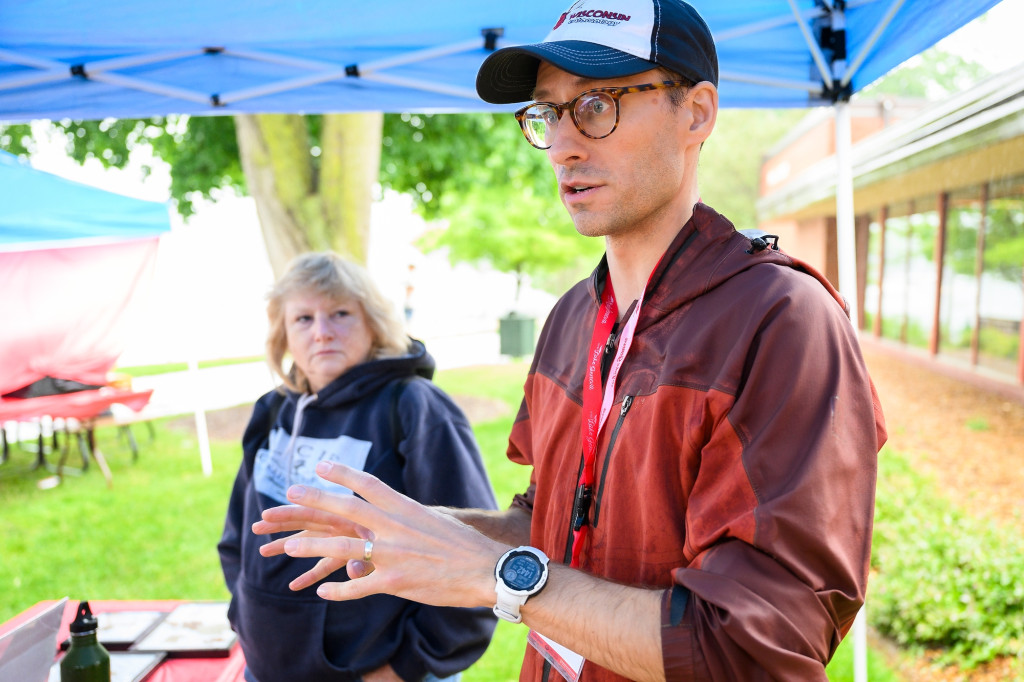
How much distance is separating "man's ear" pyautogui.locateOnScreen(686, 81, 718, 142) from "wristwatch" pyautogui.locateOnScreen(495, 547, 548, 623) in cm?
84

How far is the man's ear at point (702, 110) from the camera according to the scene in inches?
55.8

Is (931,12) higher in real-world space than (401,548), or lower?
higher

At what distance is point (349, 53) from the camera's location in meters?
3.35

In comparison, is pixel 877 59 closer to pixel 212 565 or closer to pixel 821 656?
pixel 821 656

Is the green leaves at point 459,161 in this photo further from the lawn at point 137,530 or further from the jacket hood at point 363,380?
the jacket hood at point 363,380

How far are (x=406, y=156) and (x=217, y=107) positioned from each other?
21.1 ft

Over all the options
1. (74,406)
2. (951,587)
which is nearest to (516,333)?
(74,406)

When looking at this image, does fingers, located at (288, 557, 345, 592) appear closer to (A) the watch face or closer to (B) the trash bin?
(A) the watch face

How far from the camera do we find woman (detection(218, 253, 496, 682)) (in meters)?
2.36

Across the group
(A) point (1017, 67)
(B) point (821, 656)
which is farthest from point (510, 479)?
(B) point (821, 656)

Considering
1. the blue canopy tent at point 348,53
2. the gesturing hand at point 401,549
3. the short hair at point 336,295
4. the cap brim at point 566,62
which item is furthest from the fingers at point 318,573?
the blue canopy tent at point 348,53

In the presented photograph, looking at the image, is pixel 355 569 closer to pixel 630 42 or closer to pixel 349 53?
pixel 630 42

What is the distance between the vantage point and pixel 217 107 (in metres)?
3.55

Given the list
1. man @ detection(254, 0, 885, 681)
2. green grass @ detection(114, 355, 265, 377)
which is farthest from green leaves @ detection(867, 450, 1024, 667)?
green grass @ detection(114, 355, 265, 377)
